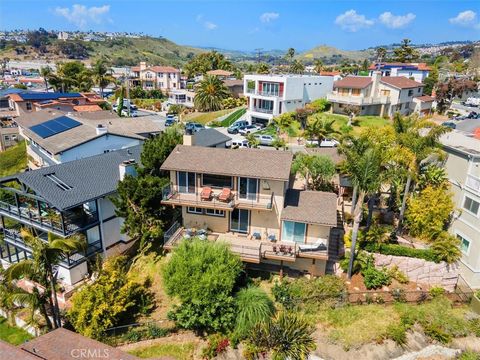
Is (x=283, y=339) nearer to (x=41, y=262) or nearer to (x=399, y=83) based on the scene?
(x=41, y=262)

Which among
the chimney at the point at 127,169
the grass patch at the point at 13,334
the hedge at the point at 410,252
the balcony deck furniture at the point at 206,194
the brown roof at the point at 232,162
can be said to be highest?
the brown roof at the point at 232,162

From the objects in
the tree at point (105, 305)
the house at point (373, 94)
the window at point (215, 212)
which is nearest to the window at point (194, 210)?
the window at point (215, 212)

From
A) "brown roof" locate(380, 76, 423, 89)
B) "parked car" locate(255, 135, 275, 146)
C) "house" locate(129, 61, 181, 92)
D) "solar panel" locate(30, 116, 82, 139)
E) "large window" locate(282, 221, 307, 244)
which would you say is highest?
"brown roof" locate(380, 76, 423, 89)

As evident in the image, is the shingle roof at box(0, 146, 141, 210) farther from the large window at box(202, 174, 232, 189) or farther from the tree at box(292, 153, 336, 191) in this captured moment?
the tree at box(292, 153, 336, 191)

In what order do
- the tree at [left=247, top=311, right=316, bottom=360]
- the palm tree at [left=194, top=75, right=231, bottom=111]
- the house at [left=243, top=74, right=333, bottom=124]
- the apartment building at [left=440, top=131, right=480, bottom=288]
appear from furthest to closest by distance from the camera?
the palm tree at [left=194, top=75, right=231, bottom=111] → the house at [left=243, top=74, right=333, bottom=124] → the apartment building at [left=440, top=131, right=480, bottom=288] → the tree at [left=247, top=311, right=316, bottom=360]

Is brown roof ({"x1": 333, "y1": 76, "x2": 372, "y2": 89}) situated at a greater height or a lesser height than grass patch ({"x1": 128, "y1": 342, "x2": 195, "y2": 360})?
greater

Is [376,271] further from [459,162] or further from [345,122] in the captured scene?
[345,122]

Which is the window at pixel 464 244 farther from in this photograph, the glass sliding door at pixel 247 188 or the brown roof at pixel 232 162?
the glass sliding door at pixel 247 188

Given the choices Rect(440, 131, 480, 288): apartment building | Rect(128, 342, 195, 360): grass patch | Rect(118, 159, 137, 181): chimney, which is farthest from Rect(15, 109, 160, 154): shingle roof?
Rect(440, 131, 480, 288): apartment building
